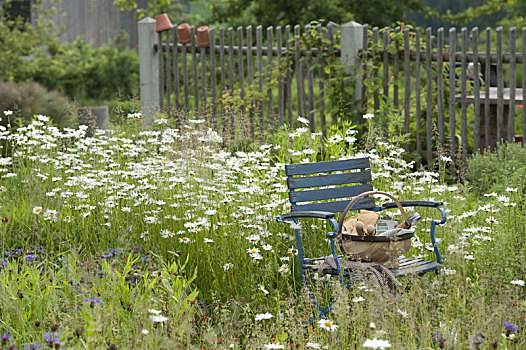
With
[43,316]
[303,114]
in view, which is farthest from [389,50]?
[43,316]

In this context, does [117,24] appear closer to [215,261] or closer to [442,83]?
[442,83]

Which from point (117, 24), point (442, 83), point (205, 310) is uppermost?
point (117, 24)

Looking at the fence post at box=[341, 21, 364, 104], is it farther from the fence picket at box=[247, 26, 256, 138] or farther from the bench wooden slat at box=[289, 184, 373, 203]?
the bench wooden slat at box=[289, 184, 373, 203]

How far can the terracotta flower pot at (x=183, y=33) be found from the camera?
900cm

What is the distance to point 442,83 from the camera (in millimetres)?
7219

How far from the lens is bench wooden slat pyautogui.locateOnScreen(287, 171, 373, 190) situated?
4.18 metres

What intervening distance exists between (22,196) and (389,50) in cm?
402

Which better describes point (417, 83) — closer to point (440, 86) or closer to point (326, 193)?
point (440, 86)

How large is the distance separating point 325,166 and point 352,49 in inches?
143

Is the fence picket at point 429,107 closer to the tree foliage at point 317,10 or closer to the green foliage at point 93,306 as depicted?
the green foliage at point 93,306

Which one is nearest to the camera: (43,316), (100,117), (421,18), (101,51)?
(43,316)

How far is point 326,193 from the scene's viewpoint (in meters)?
4.29

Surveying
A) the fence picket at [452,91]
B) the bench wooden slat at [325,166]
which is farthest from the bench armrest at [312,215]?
the fence picket at [452,91]

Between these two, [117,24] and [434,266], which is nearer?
[434,266]
